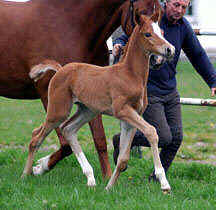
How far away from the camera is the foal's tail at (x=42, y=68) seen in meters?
5.07

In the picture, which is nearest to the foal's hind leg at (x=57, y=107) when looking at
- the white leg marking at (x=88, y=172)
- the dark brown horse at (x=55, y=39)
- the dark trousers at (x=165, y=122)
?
the white leg marking at (x=88, y=172)

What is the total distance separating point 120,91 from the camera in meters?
4.17

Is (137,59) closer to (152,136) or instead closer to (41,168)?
(152,136)

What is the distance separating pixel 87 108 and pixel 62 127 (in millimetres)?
336

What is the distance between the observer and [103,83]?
430cm

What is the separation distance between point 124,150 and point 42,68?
1334mm

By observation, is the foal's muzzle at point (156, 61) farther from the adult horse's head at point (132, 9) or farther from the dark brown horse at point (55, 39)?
the dark brown horse at point (55, 39)

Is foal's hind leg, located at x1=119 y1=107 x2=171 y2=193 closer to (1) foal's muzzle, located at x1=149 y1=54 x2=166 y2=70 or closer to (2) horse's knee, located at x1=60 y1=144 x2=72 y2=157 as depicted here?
(1) foal's muzzle, located at x1=149 y1=54 x2=166 y2=70

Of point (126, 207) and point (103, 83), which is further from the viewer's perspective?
point (103, 83)

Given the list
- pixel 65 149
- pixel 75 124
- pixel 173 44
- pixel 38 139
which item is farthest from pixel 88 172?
pixel 173 44

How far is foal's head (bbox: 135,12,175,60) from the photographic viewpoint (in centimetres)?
389

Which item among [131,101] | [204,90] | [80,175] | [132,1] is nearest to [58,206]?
[131,101]

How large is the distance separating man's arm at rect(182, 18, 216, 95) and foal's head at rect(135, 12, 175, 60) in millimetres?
1073

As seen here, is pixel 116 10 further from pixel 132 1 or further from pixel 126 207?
pixel 126 207
